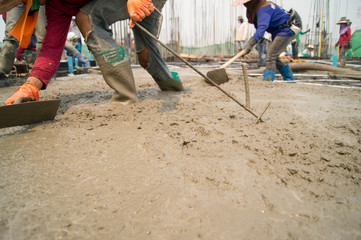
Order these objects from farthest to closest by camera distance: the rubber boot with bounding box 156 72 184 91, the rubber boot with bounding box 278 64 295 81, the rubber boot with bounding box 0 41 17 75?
the rubber boot with bounding box 278 64 295 81 < the rubber boot with bounding box 0 41 17 75 < the rubber boot with bounding box 156 72 184 91

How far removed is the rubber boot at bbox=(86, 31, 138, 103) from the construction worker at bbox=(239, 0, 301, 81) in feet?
6.05

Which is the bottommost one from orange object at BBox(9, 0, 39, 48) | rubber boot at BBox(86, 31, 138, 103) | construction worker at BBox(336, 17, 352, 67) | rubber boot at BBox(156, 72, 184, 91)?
rubber boot at BBox(156, 72, 184, 91)

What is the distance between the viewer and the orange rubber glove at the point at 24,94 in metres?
1.37

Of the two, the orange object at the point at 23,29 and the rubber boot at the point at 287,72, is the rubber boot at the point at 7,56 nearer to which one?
the orange object at the point at 23,29

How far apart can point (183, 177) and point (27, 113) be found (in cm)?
107

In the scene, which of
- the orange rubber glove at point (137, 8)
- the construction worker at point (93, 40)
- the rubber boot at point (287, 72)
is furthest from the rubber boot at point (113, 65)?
the rubber boot at point (287, 72)

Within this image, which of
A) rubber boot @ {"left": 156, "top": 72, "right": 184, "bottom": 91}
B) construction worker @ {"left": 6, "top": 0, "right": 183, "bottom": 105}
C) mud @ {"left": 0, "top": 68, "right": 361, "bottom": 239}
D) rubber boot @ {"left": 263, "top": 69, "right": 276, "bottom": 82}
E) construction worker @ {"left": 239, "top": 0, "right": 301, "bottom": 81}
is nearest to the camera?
mud @ {"left": 0, "top": 68, "right": 361, "bottom": 239}

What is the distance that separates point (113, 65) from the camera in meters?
1.63

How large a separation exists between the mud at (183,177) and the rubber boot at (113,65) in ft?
1.01

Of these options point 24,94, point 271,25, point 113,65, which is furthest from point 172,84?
point 271,25

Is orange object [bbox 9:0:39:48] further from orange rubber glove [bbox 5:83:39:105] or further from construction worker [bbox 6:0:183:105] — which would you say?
orange rubber glove [bbox 5:83:39:105]

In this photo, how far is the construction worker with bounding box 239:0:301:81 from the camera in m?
2.89

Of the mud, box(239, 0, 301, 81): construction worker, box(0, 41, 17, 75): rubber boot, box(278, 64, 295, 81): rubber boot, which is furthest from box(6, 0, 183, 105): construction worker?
box(278, 64, 295, 81): rubber boot

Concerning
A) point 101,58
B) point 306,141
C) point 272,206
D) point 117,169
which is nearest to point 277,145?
point 306,141
